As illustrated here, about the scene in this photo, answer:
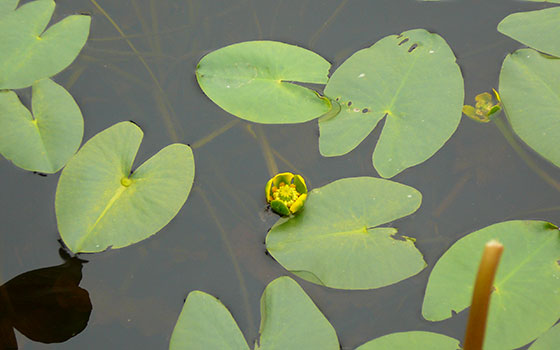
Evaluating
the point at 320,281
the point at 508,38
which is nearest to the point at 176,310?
the point at 320,281

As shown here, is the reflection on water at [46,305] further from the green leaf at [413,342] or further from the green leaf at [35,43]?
the green leaf at [413,342]

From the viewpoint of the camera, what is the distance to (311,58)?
212 cm

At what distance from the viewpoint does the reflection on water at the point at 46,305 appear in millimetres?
1708

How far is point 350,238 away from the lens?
5.81 ft

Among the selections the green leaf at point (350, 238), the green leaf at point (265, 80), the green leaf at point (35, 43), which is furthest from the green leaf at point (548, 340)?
the green leaf at point (35, 43)

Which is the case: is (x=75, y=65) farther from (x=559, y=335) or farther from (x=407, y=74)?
(x=559, y=335)

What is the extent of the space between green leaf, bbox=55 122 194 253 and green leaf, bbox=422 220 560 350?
863mm

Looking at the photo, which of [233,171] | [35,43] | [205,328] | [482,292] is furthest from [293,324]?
[35,43]

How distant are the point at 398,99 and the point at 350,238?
559 millimetres

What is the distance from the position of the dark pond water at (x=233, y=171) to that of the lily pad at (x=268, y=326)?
70 mm

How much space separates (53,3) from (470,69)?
1.66 m

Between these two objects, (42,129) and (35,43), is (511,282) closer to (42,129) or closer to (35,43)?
(42,129)

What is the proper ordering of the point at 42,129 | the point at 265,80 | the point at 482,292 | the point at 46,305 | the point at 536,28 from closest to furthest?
the point at 482,292 < the point at 46,305 < the point at 42,129 < the point at 265,80 < the point at 536,28

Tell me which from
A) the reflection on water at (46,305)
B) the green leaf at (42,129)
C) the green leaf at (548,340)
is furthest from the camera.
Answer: the green leaf at (42,129)
